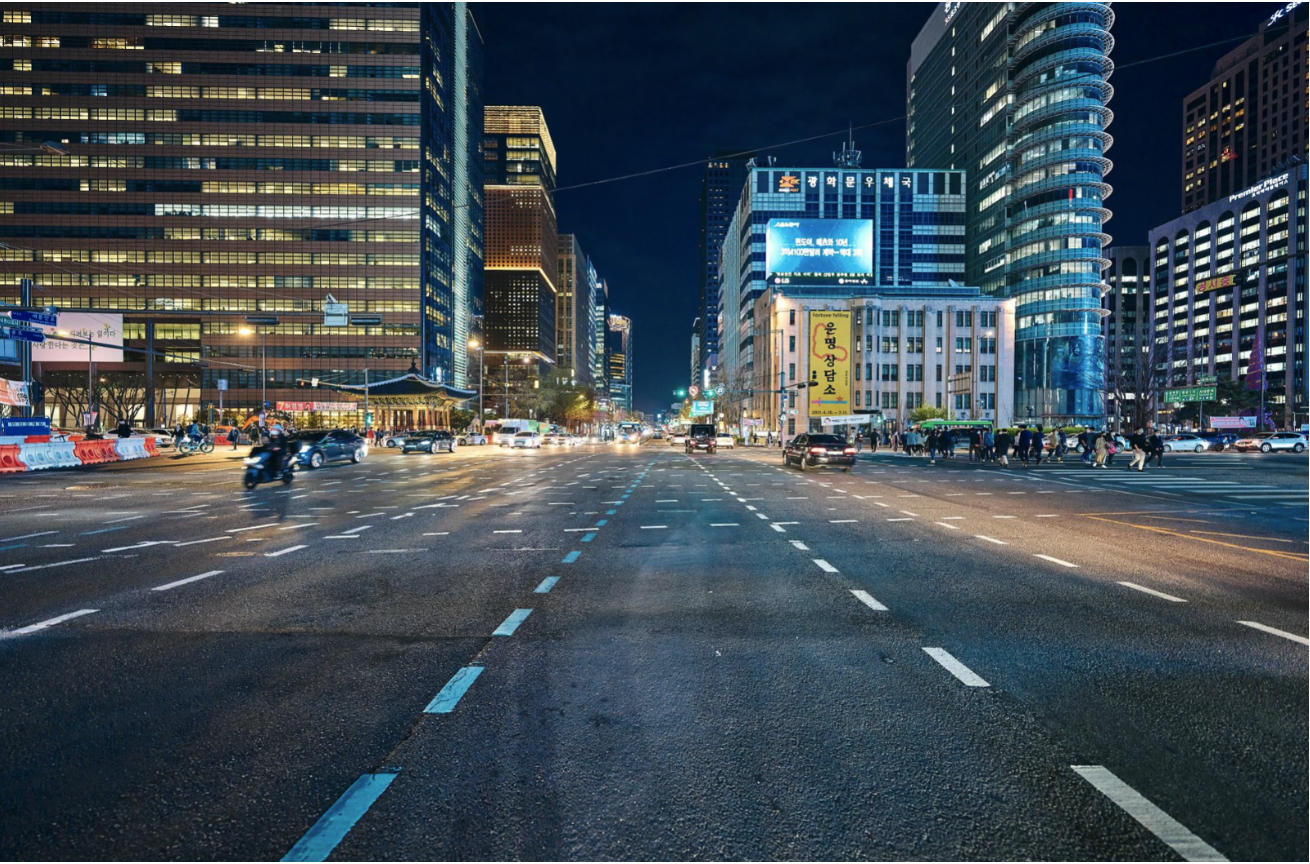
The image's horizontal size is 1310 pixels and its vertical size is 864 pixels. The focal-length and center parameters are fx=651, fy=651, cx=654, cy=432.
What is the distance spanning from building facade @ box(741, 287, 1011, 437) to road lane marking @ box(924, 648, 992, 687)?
85.5m

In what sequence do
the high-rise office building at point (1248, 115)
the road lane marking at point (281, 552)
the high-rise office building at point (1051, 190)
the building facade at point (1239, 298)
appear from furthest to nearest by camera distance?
1. the high-rise office building at point (1248, 115)
2. the building facade at point (1239, 298)
3. the high-rise office building at point (1051, 190)
4. the road lane marking at point (281, 552)

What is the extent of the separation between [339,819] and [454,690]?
4.77ft

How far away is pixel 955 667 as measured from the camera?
4.80 metres

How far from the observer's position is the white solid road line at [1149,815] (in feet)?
8.66

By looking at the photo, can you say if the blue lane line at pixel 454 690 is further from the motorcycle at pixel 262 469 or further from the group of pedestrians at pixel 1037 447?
the group of pedestrians at pixel 1037 447

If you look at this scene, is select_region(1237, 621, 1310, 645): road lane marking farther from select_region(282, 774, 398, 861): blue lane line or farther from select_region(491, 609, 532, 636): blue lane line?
select_region(282, 774, 398, 861): blue lane line

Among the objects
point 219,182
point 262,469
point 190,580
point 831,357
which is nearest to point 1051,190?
point 831,357

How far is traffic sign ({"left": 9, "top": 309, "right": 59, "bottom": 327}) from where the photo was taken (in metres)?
23.4

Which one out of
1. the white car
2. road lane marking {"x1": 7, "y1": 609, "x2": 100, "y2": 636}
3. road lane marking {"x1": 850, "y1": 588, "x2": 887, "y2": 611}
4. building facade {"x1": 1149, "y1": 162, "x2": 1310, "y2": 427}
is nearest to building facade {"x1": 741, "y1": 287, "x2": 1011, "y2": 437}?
building facade {"x1": 1149, "y1": 162, "x2": 1310, "y2": 427}

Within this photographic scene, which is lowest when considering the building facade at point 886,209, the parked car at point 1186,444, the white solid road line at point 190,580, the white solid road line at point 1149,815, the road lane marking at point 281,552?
the parked car at point 1186,444

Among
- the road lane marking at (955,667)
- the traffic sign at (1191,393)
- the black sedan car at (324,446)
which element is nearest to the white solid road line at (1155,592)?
the road lane marking at (955,667)

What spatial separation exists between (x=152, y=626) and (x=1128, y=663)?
8.06 metres

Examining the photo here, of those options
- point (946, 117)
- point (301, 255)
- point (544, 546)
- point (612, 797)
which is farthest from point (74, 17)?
point (946, 117)

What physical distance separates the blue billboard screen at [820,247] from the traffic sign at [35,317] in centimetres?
7429
